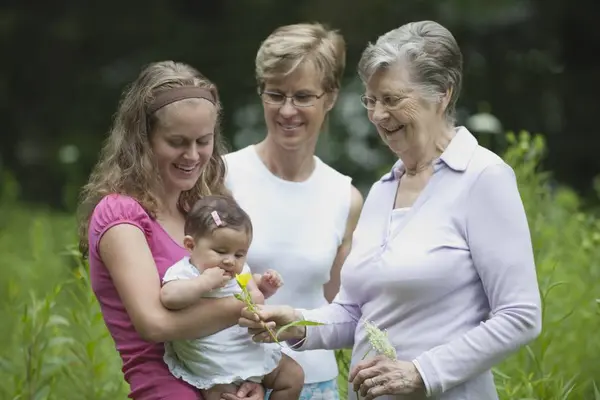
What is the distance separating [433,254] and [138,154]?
2.78 ft

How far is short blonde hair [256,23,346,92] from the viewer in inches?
151

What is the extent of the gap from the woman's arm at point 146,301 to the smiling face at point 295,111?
99cm

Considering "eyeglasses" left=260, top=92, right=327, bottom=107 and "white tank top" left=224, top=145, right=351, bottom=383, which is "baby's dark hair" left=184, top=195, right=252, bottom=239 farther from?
"eyeglasses" left=260, top=92, right=327, bottom=107

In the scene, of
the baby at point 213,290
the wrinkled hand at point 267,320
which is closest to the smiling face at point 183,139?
the baby at point 213,290

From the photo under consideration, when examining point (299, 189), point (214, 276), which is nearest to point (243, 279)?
point (214, 276)

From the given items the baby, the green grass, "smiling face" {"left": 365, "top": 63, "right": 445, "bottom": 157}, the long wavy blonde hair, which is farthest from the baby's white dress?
the green grass

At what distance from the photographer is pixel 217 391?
303cm

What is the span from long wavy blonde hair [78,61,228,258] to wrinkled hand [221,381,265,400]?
1.69 feet

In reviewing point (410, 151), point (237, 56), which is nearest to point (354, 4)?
point (237, 56)

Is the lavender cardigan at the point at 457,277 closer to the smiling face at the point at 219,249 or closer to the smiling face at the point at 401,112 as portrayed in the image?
the smiling face at the point at 401,112

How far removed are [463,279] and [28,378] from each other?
2.00 m

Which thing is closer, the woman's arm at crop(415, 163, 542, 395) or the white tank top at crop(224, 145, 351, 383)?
the woman's arm at crop(415, 163, 542, 395)

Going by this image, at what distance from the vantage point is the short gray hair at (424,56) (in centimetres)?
308

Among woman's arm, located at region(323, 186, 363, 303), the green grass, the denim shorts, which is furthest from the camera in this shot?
the green grass
